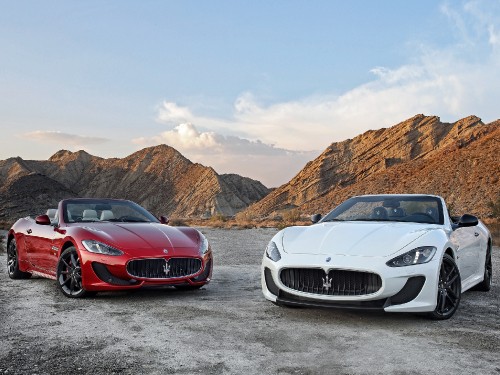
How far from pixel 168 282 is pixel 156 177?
8467cm

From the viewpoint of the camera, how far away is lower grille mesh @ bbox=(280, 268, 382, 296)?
20.6ft

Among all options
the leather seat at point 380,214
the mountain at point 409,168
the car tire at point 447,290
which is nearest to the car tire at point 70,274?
the leather seat at point 380,214

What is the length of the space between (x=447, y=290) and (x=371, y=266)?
3.84 feet

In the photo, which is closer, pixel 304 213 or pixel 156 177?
pixel 304 213

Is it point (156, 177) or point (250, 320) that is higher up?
point (156, 177)

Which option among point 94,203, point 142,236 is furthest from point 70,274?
point 94,203

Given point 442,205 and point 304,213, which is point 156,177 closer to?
point 304,213

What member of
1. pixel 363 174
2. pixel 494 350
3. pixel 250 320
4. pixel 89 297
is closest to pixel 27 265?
pixel 89 297

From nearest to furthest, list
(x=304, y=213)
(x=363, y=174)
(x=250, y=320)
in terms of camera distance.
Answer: (x=250, y=320), (x=304, y=213), (x=363, y=174)

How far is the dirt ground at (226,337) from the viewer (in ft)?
15.6

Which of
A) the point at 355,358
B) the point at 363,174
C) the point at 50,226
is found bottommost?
the point at 355,358

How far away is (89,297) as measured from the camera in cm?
816

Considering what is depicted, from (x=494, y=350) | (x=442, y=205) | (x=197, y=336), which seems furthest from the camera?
(x=442, y=205)

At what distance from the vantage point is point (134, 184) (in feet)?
303
